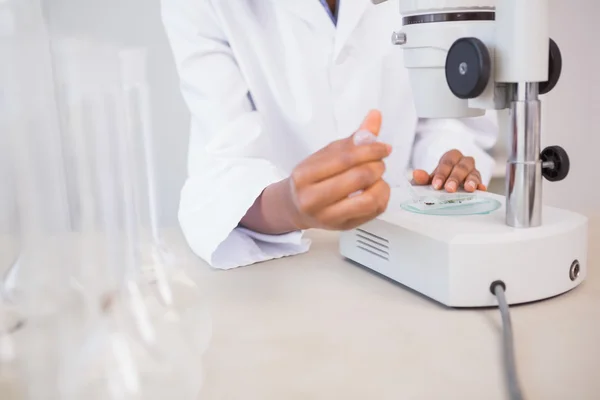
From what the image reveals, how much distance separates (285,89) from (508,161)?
55cm

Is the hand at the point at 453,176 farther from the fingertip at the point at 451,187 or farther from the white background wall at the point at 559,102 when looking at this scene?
the white background wall at the point at 559,102

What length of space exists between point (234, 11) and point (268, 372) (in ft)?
2.42

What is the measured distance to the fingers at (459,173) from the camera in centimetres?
87

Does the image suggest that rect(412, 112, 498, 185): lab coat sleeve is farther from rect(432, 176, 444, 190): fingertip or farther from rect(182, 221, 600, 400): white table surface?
rect(182, 221, 600, 400): white table surface

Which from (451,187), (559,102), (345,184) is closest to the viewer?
(345,184)

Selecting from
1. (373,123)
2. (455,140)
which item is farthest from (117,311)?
(455,140)

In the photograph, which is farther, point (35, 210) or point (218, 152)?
point (218, 152)

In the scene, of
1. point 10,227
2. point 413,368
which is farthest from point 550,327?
point 10,227

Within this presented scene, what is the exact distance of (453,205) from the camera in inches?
30.2

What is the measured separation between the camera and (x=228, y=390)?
494mm

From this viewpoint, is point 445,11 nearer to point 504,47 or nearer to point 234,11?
point 504,47

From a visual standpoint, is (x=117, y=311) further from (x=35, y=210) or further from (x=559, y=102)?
(x=559, y=102)

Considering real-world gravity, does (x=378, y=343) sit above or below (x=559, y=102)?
below

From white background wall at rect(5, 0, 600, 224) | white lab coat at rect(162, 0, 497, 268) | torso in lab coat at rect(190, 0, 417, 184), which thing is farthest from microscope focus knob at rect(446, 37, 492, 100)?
white background wall at rect(5, 0, 600, 224)
